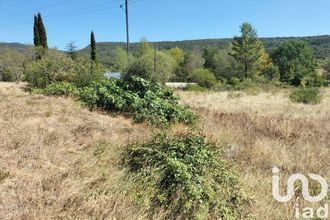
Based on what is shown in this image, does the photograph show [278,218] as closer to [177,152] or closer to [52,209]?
[177,152]

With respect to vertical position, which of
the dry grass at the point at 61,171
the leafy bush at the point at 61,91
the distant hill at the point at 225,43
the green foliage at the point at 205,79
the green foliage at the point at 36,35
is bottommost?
the green foliage at the point at 205,79

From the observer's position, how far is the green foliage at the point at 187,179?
349 centimetres

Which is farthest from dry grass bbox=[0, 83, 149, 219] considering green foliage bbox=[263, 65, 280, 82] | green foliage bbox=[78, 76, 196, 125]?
green foliage bbox=[263, 65, 280, 82]

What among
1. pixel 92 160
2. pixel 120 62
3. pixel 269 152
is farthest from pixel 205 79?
pixel 92 160

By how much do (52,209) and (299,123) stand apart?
24.9 feet

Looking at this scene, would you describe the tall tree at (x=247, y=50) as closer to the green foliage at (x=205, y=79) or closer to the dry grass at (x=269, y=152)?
the green foliage at (x=205, y=79)

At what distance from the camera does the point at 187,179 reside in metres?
3.70

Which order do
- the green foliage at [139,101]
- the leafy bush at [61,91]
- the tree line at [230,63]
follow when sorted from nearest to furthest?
the green foliage at [139,101]
the leafy bush at [61,91]
the tree line at [230,63]

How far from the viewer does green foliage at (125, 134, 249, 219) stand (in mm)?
3494

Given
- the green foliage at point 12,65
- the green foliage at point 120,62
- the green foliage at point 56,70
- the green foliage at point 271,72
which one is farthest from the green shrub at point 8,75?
the green foliage at point 271,72

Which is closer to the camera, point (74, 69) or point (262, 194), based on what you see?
point (262, 194)

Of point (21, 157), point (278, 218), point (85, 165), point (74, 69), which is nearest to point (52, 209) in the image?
point (85, 165)

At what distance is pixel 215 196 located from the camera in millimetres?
3652

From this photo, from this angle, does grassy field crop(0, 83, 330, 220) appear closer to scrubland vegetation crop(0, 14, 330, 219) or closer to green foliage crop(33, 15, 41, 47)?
scrubland vegetation crop(0, 14, 330, 219)
